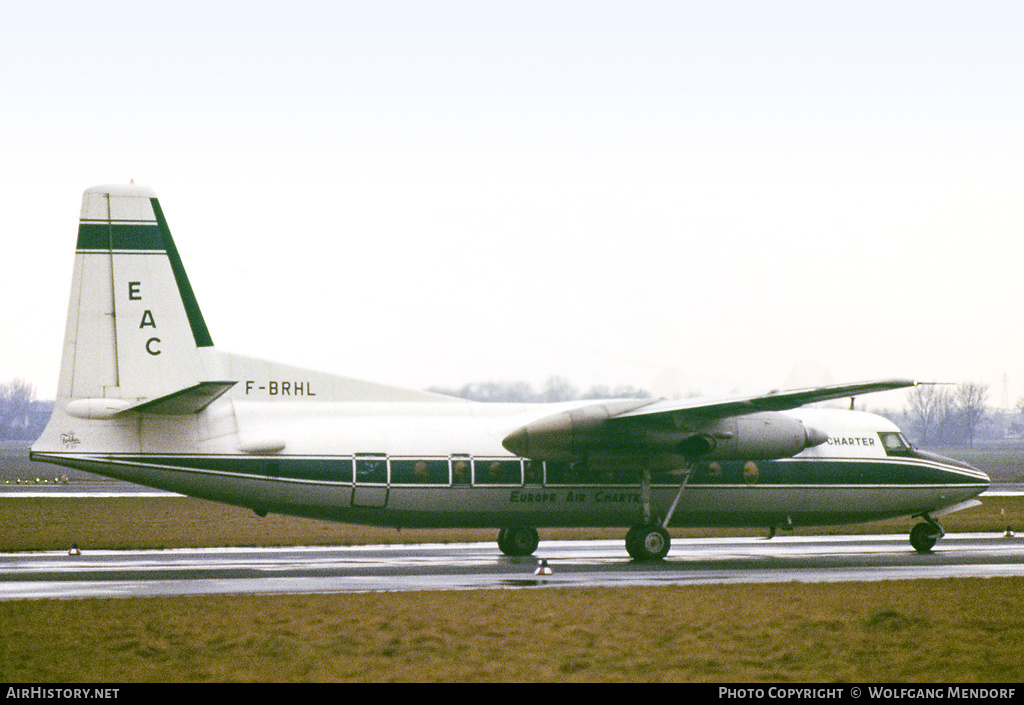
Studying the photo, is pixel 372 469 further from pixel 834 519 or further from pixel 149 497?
pixel 149 497

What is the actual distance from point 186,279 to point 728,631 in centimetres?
1462

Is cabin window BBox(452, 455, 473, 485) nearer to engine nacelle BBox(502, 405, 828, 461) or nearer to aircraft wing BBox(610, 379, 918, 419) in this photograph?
engine nacelle BBox(502, 405, 828, 461)

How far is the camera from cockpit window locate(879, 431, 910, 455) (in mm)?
30406

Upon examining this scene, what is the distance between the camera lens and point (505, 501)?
2681cm

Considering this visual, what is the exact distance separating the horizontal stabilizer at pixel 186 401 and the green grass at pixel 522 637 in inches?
206

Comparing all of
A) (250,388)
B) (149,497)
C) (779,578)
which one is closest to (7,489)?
(149,497)

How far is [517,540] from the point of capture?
29000 millimetres

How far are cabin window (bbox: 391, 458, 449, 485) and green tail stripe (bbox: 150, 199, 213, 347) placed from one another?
4959 millimetres

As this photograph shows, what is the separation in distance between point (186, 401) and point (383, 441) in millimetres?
4506

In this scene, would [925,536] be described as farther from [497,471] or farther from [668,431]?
[497,471]

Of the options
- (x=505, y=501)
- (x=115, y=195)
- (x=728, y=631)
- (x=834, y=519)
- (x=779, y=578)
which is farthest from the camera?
(x=834, y=519)

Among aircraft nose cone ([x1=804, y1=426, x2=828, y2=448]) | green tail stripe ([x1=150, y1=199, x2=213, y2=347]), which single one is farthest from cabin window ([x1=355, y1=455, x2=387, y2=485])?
aircraft nose cone ([x1=804, y1=426, x2=828, y2=448])

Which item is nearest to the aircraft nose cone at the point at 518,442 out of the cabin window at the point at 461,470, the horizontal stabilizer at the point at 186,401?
the cabin window at the point at 461,470

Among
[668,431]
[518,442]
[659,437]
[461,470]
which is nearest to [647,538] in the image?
[659,437]
